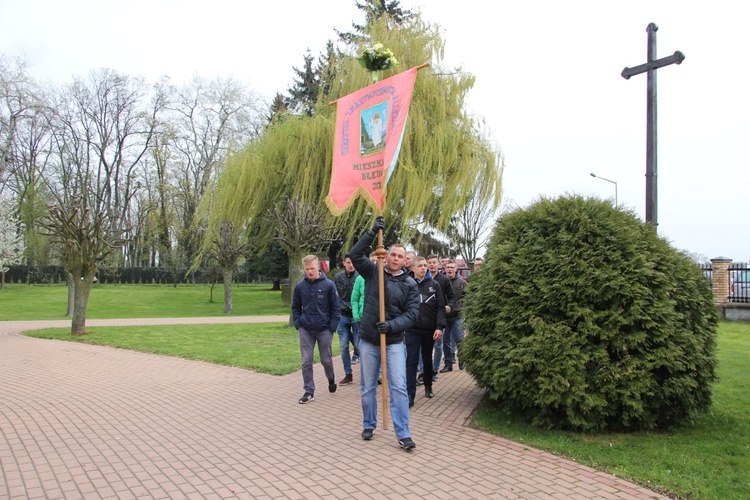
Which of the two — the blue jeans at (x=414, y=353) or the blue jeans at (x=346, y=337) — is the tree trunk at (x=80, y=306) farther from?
the blue jeans at (x=414, y=353)

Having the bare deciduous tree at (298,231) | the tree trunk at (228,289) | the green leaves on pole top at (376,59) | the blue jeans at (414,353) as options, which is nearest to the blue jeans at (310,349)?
the blue jeans at (414,353)

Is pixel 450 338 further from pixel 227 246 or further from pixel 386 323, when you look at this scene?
pixel 227 246

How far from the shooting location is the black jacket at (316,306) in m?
6.83

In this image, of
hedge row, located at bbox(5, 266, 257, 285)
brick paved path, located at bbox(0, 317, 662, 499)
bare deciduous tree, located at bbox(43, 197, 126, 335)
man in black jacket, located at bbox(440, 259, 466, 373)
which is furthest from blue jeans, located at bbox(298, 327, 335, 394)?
hedge row, located at bbox(5, 266, 257, 285)

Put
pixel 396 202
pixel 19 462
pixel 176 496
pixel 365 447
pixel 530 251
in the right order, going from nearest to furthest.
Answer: pixel 176 496
pixel 19 462
pixel 365 447
pixel 530 251
pixel 396 202

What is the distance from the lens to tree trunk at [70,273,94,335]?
564 inches

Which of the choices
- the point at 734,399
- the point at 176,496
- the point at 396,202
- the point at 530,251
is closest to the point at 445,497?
the point at 176,496

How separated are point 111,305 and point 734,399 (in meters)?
28.4

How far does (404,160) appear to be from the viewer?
1955 centimetres

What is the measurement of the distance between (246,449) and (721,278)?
16.5 metres

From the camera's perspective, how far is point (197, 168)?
149 feet

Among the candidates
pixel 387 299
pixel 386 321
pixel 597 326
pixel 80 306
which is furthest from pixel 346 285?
pixel 80 306

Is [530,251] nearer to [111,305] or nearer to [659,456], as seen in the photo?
[659,456]

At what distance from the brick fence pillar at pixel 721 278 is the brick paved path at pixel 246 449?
12610 mm
